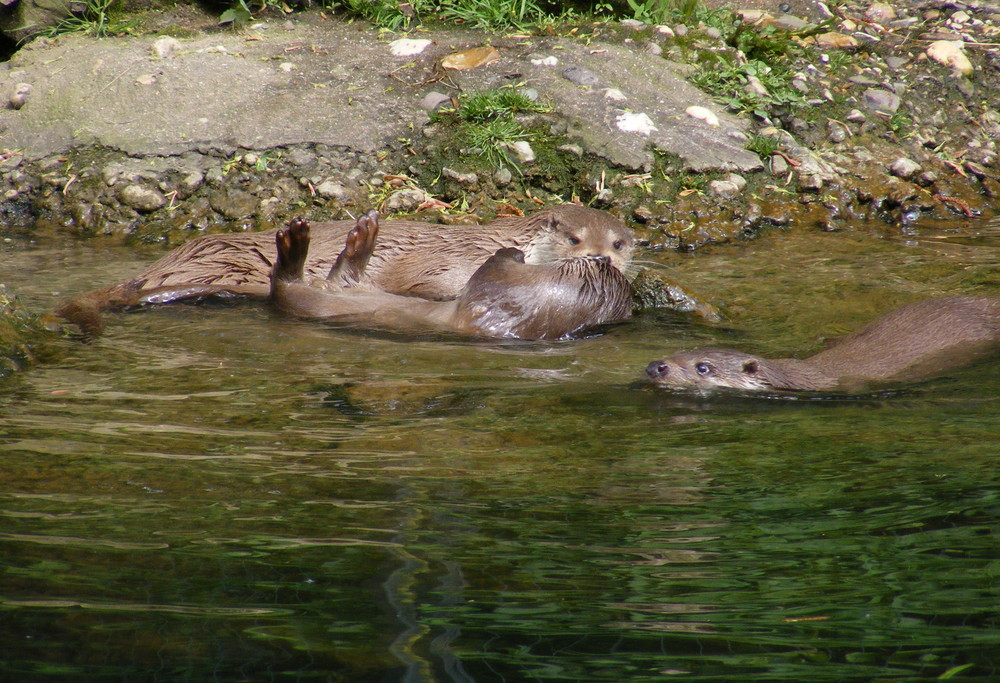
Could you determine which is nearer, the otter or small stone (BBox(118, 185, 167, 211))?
the otter

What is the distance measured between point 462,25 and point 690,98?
1.56m

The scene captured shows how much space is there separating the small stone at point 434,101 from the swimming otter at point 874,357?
9.28 feet

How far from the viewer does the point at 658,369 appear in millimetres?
3188

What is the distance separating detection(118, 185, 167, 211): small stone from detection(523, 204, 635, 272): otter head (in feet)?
6.69

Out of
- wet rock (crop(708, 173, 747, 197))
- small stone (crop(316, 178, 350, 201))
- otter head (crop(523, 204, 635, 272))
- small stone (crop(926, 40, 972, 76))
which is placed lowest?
small stone (crop(316, 178, 350, 201))

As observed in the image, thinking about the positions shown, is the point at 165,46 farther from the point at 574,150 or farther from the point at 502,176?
the point at 574,150

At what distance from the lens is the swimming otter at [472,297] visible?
395cm

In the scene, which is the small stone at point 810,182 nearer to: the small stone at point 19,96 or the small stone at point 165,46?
the small stone at point 165,46

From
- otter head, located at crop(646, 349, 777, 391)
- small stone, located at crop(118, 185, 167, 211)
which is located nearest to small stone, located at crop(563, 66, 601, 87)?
small stone, located at crop(118, 185, 167, 211)

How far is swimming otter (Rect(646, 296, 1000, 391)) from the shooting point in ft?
10.6

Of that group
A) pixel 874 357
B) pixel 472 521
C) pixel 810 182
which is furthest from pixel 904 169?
pixel 472 521

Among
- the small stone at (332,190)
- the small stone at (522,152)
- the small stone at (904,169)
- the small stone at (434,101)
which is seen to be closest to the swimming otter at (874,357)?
the small stone at (904,169)

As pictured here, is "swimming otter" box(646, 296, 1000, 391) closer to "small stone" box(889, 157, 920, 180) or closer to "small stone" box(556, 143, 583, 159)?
"small stone" box(889, 157, 920, 180)

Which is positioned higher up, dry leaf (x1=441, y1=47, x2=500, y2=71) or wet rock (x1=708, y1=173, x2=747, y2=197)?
dry leaf (x1=441, y1=47, x2=500, y2=71)
